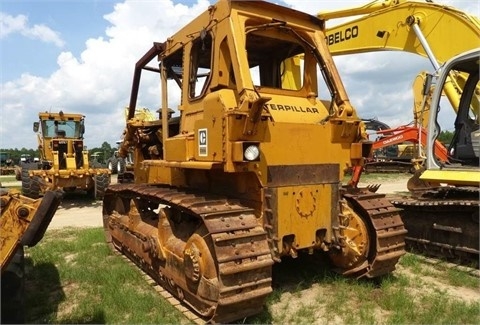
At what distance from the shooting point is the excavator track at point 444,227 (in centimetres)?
601

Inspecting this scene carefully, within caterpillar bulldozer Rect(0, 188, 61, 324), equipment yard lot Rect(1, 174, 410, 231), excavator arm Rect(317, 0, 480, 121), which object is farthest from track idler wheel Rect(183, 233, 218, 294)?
equipment yard lot Rect(1, 174, 410, 231)

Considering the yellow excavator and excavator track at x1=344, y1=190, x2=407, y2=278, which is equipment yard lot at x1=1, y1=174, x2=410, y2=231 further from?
the yellow excavator

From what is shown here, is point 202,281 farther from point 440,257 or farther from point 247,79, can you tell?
point 440,257

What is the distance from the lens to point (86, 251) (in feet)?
22.9

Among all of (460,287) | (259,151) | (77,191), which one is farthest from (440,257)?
(77,191)

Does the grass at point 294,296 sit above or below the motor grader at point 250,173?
below

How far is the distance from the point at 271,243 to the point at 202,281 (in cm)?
80

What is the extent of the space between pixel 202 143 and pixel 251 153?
2.31ft

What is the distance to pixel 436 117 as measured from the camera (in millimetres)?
6633

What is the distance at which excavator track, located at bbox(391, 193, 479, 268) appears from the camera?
601 centimetres

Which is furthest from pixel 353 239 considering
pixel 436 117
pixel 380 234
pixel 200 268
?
pixel 436 117

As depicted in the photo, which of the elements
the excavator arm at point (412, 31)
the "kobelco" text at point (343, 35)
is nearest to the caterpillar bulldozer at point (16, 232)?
the excavator arm at point (412, 31)

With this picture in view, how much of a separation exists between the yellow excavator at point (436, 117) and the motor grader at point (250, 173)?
163 cm

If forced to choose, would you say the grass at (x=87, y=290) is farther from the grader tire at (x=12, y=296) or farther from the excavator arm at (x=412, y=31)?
the excavator arm at (x=412, y=31)
